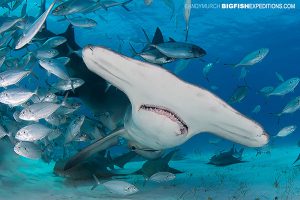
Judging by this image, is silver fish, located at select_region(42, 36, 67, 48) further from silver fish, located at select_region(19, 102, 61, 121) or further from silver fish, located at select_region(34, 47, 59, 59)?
silver fish, located at select_region(19, 102, 61, 121)

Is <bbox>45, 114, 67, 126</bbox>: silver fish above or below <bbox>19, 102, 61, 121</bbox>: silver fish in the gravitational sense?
below

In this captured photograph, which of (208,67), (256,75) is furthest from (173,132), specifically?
(256,75)

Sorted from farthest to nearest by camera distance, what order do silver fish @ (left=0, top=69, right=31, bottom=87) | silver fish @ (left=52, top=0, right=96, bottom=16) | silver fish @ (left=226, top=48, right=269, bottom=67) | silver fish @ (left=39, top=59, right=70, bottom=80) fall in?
silver fish @ (left=226, top=48, right=269, bottom=67) < silver fish @ (left=52, top=0, right=96, bottom=16) < silver fish @ (left=39, top=59, right=70, bottom=80) < silver fish @ (left=0, top=69, right=31, bottom=87)

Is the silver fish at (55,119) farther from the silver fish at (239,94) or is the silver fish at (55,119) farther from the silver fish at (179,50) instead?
the silver fish at (239,94)

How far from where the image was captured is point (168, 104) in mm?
4062

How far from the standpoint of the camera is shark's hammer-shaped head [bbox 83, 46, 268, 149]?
11.5 ft

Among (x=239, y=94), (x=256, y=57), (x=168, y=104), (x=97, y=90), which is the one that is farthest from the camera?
(x=239, y=94)

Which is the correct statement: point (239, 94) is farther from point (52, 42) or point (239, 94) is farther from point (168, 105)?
point (168, 105)

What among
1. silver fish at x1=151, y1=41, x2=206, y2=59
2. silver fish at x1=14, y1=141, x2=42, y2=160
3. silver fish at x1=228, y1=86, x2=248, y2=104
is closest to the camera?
silver fish at x1=151, y1=41, x2=206, y2=59

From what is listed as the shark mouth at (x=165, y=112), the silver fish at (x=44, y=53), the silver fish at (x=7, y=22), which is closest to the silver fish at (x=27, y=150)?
the silver fish at (x=44, y=53)

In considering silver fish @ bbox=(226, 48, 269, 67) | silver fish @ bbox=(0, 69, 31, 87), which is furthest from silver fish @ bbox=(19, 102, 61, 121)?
silver fish @ bbox=(226, 48, 269, 67)

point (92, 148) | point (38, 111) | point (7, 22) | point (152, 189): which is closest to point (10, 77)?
point (38, 111)

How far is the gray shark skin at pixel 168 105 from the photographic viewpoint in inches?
138

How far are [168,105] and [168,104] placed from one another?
3 centimetres
